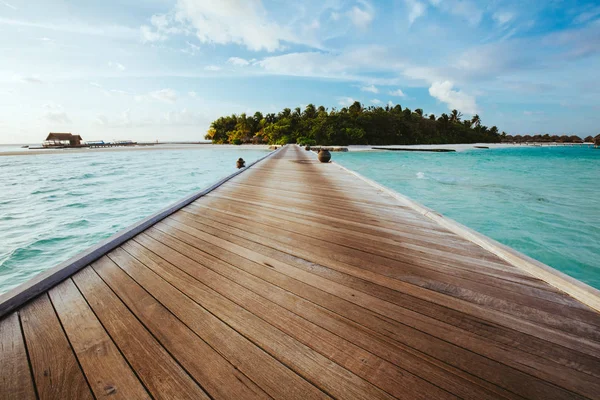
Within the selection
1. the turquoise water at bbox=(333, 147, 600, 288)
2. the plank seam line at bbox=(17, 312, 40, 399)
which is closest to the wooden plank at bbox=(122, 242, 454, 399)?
the plank seam line at bbox=(17, 312, 40, 399)

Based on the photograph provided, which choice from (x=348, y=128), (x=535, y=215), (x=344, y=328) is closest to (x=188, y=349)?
(x=344, y=328)

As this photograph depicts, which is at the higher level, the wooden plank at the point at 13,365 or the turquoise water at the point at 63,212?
the wooden plank at the point at 13,365

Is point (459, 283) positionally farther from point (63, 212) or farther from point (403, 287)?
point (63, 212)

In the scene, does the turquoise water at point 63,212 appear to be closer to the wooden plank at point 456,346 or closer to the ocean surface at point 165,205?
the ocean surface at point 165,205

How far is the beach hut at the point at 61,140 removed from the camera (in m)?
50.8

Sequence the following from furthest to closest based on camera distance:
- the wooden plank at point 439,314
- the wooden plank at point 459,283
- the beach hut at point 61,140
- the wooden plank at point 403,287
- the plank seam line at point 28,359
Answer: the beach hut at point 61,140
the wooden plank at point 459,283
the wooden plank at point 403,287
the wooden plank at point 439,314
the plank seam line at point 28,359

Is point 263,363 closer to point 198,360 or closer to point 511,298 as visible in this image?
point 198,360

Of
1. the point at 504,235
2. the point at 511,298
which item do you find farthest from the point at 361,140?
the point at 511,298

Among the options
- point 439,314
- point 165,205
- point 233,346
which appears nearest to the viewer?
point 233,346

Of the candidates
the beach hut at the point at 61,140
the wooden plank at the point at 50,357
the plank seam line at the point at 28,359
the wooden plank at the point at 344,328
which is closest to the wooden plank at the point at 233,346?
the wooden plank at the point at 344,328

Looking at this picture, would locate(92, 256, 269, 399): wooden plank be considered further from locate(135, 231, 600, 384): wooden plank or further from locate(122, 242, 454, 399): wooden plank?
locate(135, 231, 600, 384): wooden plank

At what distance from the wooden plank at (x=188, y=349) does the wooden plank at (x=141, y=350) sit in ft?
0.11

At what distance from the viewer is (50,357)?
1.24m

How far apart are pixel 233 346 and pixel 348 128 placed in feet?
157
